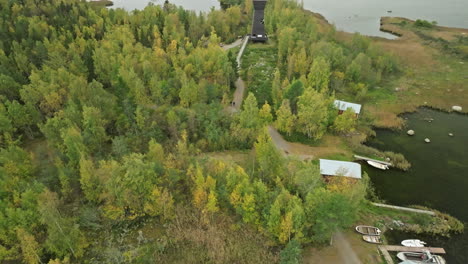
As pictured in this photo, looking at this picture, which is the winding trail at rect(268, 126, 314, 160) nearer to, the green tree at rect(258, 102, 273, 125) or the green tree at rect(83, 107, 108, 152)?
the green tree at rect(258, 102, 273, 125)

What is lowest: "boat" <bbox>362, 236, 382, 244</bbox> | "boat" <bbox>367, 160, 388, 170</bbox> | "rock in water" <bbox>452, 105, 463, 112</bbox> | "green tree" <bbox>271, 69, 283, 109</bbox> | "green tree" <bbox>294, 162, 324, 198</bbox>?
"boat" <bbox>362, 236, 382, 244</bbox>

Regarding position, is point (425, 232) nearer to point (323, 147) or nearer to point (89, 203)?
point (323, 147)

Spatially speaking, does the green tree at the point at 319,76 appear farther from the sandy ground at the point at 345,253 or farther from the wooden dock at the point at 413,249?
the wooden dock at the point at 413,249

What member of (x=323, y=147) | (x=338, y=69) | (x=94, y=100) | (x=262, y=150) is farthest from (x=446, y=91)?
(x=94, y=100)

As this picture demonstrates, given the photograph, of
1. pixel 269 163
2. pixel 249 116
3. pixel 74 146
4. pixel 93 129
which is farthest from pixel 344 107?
pixel 74 146

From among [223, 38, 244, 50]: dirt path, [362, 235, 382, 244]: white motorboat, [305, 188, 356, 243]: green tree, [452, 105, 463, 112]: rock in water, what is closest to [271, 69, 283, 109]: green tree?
[305, 188, 356, 243]: green tree

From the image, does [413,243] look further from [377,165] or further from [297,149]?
[297,149]
